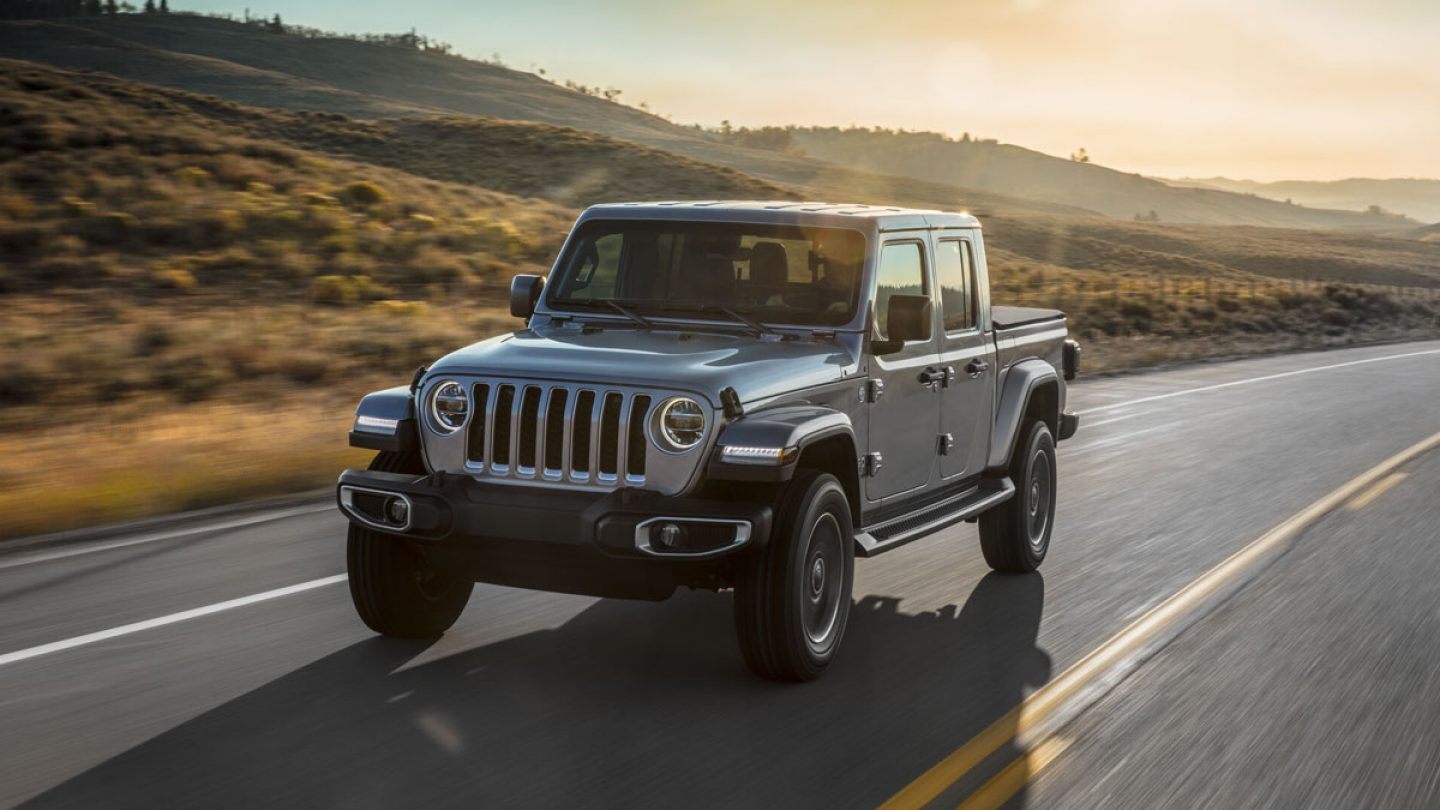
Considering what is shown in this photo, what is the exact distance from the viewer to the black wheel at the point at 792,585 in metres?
5.42

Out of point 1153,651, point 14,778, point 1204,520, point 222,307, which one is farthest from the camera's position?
point 222,307

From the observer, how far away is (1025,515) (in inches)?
312

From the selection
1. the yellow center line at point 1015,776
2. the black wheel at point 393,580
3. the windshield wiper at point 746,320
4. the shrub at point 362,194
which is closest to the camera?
the yellow center line at point 1015,776

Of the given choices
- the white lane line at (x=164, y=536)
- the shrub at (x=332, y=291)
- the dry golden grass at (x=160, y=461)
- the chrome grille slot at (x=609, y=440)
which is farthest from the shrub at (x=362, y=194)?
the chrome grille slot at (x=609, y=440)

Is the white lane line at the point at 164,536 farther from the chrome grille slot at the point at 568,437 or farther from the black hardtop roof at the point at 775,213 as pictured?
the chrome grille slot at the point at 568,437

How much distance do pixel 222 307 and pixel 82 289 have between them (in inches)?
83.1

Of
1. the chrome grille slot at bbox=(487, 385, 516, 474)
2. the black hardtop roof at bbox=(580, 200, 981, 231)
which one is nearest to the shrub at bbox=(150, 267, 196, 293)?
the black hardtop roof at bbox=(580, 200, 981, 231)

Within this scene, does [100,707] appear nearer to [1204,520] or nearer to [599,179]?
[1204,520]

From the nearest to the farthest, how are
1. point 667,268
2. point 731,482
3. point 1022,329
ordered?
point 731,482
point 667,268
point 1022,329

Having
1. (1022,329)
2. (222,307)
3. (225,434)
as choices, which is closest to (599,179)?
(222,307)

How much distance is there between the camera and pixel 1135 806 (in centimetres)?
445

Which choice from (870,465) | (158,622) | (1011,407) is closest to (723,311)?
(870,465)

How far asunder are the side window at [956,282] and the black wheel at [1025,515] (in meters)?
0.92

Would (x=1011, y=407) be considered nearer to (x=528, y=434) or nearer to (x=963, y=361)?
(x=963, y=361)
